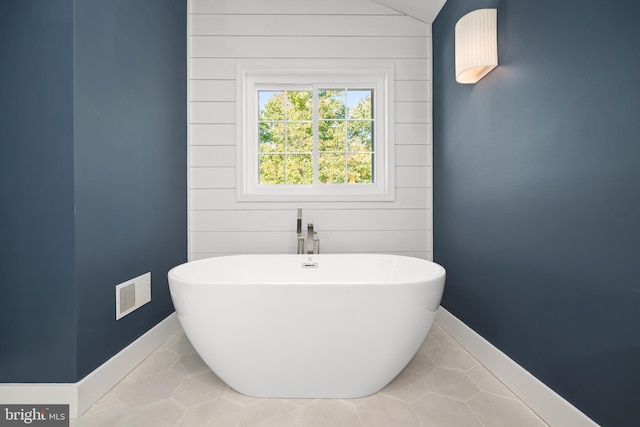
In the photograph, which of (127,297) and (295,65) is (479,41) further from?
(127,297)

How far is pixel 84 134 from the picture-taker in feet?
4.30

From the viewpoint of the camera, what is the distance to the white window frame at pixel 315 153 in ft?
7.80

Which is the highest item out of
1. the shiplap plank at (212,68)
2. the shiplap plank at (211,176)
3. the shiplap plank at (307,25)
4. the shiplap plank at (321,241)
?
the shiplap plank at (307,25)

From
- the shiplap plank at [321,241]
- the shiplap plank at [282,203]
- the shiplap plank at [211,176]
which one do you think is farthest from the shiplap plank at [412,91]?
the shiplap plank at [211,176]

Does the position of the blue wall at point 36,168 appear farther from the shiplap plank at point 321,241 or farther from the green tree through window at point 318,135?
the green tree through window at point 318,135

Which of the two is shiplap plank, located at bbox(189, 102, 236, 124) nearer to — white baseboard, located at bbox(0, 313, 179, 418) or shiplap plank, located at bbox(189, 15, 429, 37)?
shiplap plank, located at bbox(189, 15, 429, 37)

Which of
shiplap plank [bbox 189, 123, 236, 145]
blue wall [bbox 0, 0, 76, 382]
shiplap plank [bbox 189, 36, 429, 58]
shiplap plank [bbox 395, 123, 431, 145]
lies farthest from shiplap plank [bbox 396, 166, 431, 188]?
blue wall [bbox 0, 0, 76, 382]

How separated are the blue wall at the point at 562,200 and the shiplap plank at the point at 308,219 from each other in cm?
68

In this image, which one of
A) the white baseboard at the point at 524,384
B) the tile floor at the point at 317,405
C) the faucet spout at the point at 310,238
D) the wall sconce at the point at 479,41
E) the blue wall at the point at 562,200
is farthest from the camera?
the faucet spout at the point at 310,238

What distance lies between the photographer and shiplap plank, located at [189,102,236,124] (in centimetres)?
236

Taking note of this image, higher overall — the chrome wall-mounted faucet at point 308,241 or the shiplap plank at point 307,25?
the shiplap plank at point 307,25

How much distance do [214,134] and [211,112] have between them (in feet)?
0.56

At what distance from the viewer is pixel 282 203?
2.39 metres

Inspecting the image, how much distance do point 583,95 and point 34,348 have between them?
7.67ft
